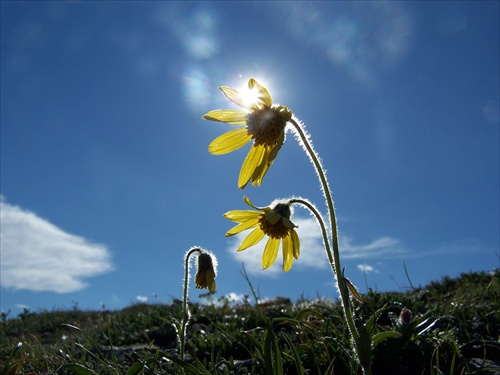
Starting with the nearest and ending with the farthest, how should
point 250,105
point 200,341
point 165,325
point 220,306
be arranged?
1. point 250,105
2. point 200,341
3. point 165,325
4. point 220,306

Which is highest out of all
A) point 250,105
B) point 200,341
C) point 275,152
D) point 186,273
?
point 250,105

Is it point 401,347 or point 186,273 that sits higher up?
point 186,273

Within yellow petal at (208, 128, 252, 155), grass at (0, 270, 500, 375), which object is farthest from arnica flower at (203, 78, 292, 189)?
grass at (0, 270, 500, 375)

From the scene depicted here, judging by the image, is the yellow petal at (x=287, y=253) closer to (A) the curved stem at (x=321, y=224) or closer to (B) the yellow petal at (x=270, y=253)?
(B) the yellow petal at (x=270, y=253)

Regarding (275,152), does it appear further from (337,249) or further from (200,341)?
(200,341)

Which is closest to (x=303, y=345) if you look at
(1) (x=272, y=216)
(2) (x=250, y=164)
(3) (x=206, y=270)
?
(1) (x=272, y=216)

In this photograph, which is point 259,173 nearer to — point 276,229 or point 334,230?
point 276,229

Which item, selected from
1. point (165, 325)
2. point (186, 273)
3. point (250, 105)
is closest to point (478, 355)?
point (186, 273)
